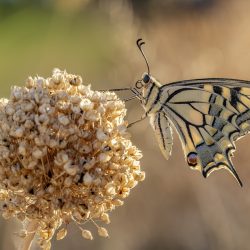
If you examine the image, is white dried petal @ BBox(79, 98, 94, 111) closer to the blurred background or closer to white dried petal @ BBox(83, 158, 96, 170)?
white dried petal @ BBox(83, 158, 96, 170)

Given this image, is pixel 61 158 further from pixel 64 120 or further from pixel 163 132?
pixel 163 132

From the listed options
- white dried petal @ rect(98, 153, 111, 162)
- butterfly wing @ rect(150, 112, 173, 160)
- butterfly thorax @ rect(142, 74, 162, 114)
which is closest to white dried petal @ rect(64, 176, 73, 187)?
white dried petal @ rect(98, 153, 111, 162)

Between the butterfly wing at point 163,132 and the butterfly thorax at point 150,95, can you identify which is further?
the butterfly thorax at point 150,95

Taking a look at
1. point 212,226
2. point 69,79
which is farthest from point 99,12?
point 69,79

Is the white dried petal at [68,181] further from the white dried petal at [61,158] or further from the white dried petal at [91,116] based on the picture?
the white dried petal at [91,116]

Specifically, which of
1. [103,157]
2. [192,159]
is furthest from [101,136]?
[192,159]

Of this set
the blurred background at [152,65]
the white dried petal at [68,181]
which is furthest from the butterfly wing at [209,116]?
the blurred background at [152,65]
